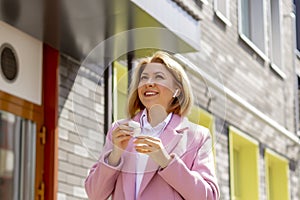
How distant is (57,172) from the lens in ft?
25.8

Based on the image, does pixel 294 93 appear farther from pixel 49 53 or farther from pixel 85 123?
pixel 85 123

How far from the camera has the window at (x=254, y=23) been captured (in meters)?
14.4

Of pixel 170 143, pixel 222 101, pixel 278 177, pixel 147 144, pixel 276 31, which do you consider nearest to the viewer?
pixel 147 144

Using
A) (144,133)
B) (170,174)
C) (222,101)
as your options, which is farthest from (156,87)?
(222,101)

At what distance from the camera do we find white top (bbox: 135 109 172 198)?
127 inches

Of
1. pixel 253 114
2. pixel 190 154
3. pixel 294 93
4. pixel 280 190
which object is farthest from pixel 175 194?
pixel 294 93

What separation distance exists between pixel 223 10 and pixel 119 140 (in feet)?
30.6

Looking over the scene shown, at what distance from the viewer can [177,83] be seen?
3.30 m

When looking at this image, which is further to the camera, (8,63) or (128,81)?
(8,63)

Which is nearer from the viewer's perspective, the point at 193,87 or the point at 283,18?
the point at 193,87

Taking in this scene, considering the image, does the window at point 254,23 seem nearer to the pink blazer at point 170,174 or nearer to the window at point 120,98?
the window at point 120,98

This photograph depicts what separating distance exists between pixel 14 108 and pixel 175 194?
14.7 feet

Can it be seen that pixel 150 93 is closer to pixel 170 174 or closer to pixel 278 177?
pixel 170 174

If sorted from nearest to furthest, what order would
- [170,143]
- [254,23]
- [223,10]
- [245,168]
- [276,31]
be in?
1. [170,143]
2. [223,10]
3. [245,168]
4. [254,23]
5. [276,31]
